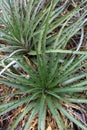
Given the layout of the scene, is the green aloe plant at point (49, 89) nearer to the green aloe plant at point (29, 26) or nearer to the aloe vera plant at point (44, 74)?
the aloe vera plant at point (44, 74)

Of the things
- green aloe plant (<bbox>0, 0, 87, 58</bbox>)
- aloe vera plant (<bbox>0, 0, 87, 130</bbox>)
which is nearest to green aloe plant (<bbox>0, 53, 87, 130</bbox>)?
aloe vera plant (<bbox>0, 0, 87, 130</bbox>)

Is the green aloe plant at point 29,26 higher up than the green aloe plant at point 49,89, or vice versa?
the green aloe plant at point 29,26

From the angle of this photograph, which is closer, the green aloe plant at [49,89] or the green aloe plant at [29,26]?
the green aloe plant at [49,89]

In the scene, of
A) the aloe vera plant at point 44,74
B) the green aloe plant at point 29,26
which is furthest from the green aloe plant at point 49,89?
the green aloe plant at point 29,26

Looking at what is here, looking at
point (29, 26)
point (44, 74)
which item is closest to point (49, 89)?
point (44, 74)

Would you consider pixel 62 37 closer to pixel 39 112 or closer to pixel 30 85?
pixel 30 85

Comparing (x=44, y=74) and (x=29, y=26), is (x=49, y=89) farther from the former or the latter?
(x=29, y=26)

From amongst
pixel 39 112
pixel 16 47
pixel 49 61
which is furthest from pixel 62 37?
pixel 39 112

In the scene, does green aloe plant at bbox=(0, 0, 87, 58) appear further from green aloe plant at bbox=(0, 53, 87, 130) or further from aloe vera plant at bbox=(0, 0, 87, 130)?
green aloe plant at bbox=(0, 53, 87, 130)
